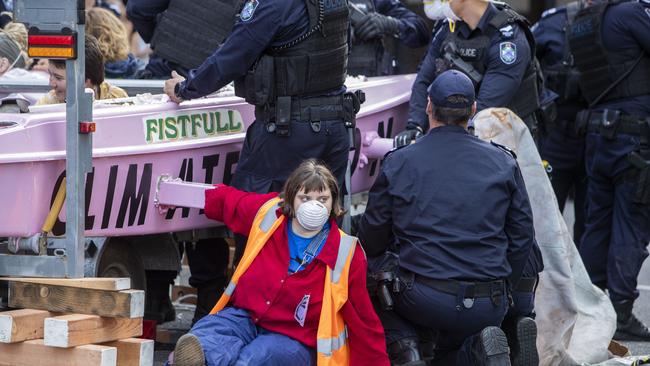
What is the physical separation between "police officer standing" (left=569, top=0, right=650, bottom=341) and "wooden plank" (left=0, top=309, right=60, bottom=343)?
12.0 ft

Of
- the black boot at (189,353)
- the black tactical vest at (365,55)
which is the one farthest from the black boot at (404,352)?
the black tactical vest at (365,55)

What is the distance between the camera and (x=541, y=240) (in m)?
6.59

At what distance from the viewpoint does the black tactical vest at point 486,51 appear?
732 centimetres

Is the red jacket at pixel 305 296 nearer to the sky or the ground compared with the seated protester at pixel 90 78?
nearer to the ground

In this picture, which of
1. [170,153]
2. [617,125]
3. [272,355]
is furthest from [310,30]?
[617,125]

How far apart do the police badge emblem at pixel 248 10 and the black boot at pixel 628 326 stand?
2977 millimetres

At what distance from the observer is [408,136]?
7.24 metres

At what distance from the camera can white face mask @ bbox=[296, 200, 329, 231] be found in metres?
5.40

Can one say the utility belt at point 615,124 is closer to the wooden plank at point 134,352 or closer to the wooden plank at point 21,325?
the wooden plank at point 134,352

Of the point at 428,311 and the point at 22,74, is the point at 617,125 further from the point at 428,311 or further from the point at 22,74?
the point at 22,74

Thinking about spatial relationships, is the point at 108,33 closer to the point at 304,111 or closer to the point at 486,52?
the point at 304,111

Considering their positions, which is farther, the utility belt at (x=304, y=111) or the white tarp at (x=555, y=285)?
the white tarp at (x=555, y=285)

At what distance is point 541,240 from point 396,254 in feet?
3.79

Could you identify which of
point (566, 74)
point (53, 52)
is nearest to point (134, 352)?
point (53, 52)
